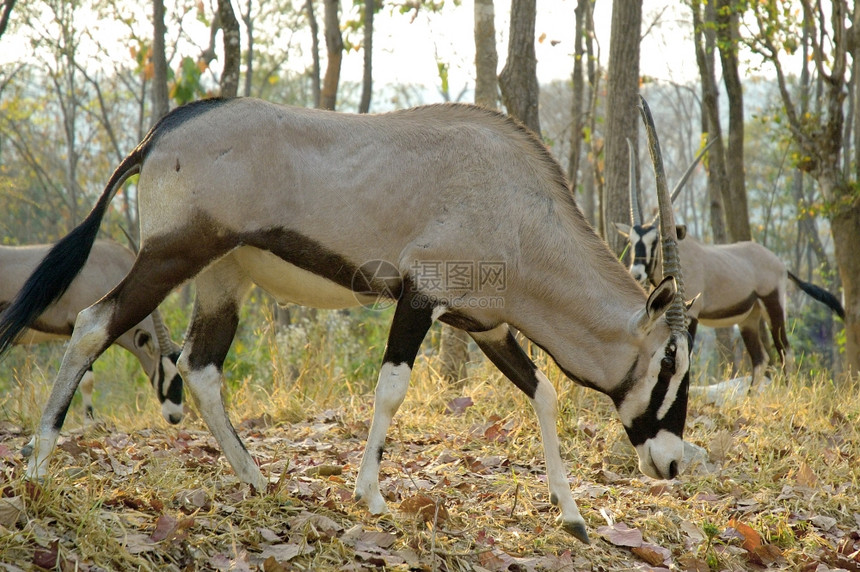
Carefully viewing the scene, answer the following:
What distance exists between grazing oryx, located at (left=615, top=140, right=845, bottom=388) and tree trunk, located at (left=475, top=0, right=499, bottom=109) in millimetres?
1784

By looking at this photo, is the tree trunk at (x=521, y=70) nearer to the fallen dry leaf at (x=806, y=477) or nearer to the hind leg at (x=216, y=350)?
the fallen dry leaf at (x=806, y=477)

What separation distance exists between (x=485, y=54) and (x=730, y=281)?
4452mm

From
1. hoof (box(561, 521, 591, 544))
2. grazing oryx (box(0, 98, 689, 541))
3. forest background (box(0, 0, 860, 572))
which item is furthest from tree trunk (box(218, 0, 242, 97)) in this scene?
hoof (box(561, 521, 591, 544))

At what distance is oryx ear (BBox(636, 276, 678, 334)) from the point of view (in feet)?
13.8

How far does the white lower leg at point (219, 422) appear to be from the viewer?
446cm

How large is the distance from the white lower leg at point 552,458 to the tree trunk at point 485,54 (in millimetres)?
3949

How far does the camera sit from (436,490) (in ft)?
16.0

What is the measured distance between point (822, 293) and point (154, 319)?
8.89 meters

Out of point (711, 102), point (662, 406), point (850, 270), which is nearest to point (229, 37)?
point (662, 406)

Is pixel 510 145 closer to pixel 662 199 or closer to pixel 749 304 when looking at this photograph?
pixel 662 199

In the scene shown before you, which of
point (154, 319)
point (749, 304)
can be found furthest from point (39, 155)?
point (749, 304)

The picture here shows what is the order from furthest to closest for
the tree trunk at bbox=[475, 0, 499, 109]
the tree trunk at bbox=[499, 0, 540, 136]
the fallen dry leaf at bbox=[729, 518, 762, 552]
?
the tree trunk at bbox=[499, 0, 540, 136] < the tree trunk at bbox=[475, 0, 499, 109] < the fallen dry leaf at bbox=[729, 518, 762, 552]

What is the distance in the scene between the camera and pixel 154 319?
9.14 m

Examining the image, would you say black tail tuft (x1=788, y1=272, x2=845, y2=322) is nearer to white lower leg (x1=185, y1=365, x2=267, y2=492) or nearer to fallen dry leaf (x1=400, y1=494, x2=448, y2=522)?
fallen dry leaf (x1=400, y1=494, x2=448, y2=522)
